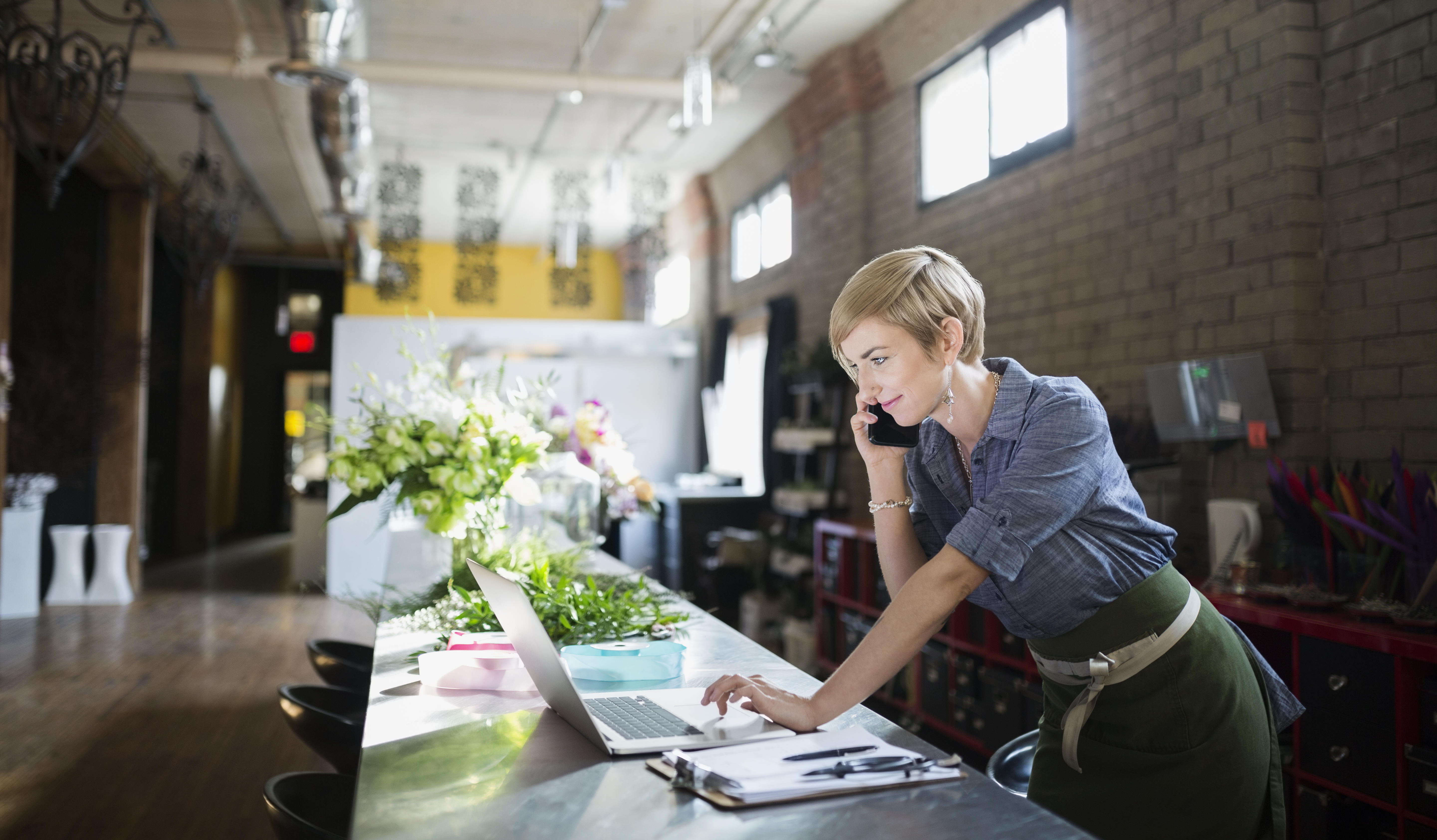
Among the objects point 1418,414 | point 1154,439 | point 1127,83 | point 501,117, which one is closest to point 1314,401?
point 1418,414

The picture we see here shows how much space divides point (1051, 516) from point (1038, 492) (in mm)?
39

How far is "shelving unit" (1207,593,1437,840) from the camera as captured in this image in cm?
259

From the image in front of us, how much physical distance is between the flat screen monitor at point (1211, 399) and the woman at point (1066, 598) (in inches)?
88.4

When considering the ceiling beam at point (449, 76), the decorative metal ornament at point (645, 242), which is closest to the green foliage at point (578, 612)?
the ceiling beam at point (449, 76)

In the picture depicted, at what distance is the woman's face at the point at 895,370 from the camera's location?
1558mm

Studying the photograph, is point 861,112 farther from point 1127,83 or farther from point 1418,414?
point 1418,414


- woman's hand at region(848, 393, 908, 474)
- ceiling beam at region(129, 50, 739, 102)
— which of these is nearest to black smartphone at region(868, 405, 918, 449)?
woman's hand at region(848, 393, 908, 474)

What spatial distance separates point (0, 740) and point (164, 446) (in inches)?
352

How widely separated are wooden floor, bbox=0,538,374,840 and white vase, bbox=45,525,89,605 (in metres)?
0.25

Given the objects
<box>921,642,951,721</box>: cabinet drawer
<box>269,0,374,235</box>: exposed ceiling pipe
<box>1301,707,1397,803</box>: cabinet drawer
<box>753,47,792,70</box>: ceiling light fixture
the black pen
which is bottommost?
<box>921,642,951,721</box>: cabinet drawer

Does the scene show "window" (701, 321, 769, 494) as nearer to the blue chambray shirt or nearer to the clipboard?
the blue chambray shirt

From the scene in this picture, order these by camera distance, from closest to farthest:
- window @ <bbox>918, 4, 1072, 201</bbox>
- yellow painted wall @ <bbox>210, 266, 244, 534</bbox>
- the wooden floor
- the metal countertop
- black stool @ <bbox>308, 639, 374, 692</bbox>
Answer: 1. the metal countertop
2. black stool @ <bbox>308, 639, 374, 692</bbox>
3. the wooden floor
4. window @ <bbox>918, 4, 1072, 201</bbox>
5. yellow painted wall @ <bbox>210, 266, 244, 534</bbox>

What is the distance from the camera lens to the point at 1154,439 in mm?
4258

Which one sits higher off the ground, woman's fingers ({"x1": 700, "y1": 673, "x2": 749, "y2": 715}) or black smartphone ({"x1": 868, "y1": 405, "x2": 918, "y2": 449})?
black smartphone ({"x1": 868, "y1": 405, "x2": 918, "y2": 449})
